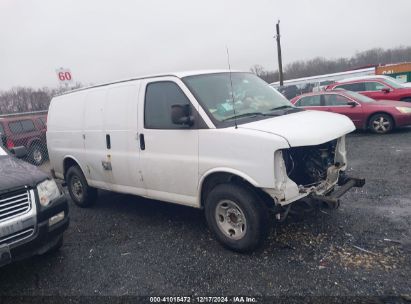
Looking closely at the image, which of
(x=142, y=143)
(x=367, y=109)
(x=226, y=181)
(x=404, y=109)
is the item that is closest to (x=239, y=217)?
(x=226, y=181)

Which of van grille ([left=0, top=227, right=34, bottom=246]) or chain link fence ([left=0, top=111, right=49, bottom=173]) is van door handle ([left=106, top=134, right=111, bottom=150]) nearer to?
van grille ([left=0, top=227, right=34, bottom=246])

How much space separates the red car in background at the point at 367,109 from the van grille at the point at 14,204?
9.84 meters

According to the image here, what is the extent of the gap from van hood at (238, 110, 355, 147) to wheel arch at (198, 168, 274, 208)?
0.51m

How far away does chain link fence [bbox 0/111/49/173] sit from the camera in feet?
37.9

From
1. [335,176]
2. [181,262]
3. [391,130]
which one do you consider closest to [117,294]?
[181,262]

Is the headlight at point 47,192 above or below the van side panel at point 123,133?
below

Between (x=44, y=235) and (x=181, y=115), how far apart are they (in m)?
1.96

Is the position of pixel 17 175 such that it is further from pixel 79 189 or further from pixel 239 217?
pixel 239 217

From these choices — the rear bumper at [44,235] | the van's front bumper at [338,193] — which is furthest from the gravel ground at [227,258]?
the van's front bumper at [338,193]

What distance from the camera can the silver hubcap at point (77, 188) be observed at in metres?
5.99

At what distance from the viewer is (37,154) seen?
12.2 metres

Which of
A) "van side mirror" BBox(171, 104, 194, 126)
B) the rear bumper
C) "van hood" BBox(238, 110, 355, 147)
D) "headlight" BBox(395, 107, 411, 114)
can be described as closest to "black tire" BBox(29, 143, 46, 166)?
the rear bumper

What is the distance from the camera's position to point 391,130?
10398 mm

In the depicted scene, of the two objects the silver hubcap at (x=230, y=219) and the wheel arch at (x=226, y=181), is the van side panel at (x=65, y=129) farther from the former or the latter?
the silver hubcap at (x=230, y=219)
